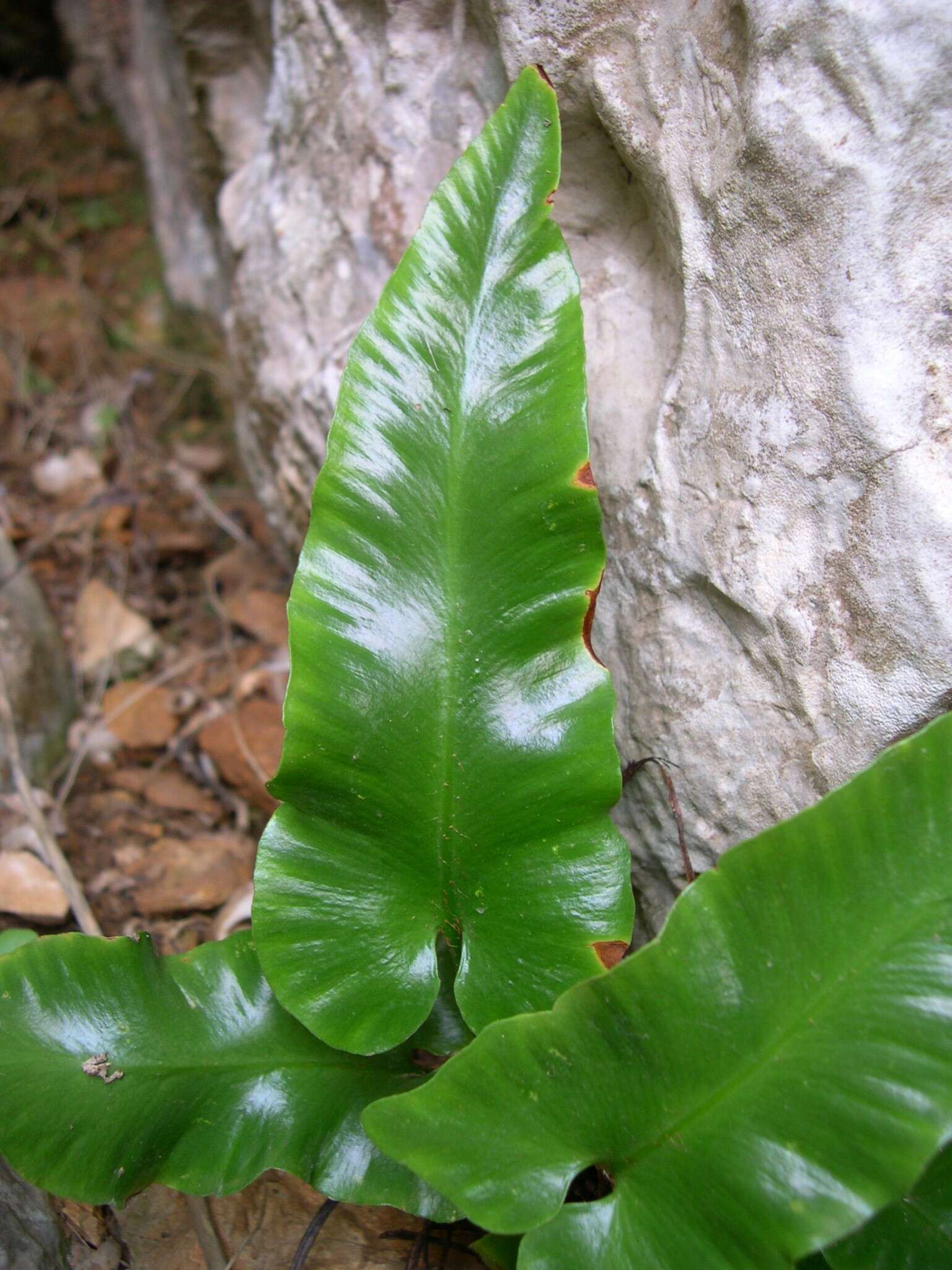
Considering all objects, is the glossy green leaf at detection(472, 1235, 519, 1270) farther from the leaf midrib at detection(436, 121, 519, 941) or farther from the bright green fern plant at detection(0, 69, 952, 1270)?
the leaf midrib at detection(436, 121, 519, 941)

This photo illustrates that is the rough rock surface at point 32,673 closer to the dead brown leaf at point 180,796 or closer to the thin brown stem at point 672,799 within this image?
the dead brown leaf at point 180,796

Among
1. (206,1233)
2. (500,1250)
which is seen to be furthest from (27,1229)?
(500,1250)

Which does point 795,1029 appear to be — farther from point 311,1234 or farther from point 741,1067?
point 311,1234

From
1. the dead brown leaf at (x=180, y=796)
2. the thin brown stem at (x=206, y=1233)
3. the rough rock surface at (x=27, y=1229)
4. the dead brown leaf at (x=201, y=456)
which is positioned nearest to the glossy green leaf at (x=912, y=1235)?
the thin brown stem at (x=206, y=1233)

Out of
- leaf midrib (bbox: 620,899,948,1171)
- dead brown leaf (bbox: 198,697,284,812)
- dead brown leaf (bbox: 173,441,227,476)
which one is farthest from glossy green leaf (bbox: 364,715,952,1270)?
dead brown leaf (bbox: 173,441,227,476)

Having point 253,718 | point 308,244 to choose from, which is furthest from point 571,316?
point 253,718

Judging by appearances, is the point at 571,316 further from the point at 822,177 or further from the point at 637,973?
the point at 637,973
